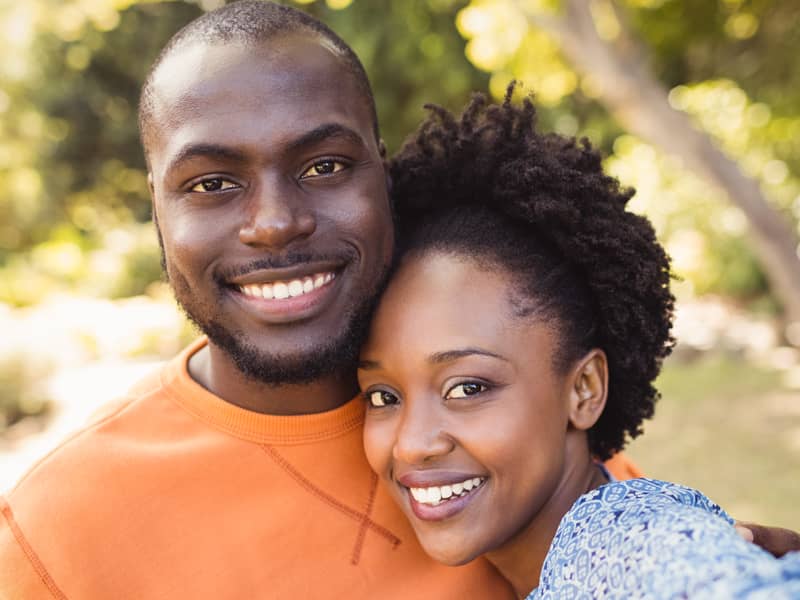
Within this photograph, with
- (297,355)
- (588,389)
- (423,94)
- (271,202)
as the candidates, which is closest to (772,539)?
(588,389)

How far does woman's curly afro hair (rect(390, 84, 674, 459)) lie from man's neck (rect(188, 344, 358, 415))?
434 millimetres

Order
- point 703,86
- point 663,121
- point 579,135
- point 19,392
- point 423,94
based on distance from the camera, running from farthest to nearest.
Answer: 1. point 423,94
2. point 703,86
3. point 19,392
4. point 579,135
5. point 663,121

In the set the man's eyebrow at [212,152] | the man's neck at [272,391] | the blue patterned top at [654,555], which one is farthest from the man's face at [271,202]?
the blue patterned top at [654,555]

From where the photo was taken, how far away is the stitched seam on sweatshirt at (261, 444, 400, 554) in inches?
85.0

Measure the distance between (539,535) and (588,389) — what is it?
16.2 inches

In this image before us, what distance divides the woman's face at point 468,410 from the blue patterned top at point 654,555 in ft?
0.90

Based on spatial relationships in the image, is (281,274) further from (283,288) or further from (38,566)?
(38,566)

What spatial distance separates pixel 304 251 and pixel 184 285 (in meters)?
0.34

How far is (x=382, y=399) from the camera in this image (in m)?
2.18

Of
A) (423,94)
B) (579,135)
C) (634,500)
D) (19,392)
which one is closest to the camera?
Answer: (634,500)

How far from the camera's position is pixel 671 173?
1175 cm

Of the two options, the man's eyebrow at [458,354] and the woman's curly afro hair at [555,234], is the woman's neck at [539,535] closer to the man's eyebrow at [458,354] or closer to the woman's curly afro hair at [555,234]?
the woman's curly afro hair at [555,234]

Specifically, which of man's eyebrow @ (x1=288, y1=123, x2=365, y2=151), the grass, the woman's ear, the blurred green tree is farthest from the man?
the grass

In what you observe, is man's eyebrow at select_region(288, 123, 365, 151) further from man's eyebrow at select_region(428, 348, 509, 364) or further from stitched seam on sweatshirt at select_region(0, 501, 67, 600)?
stitched seam on sweatshirt at select_region(0, 501, 67, 600)
